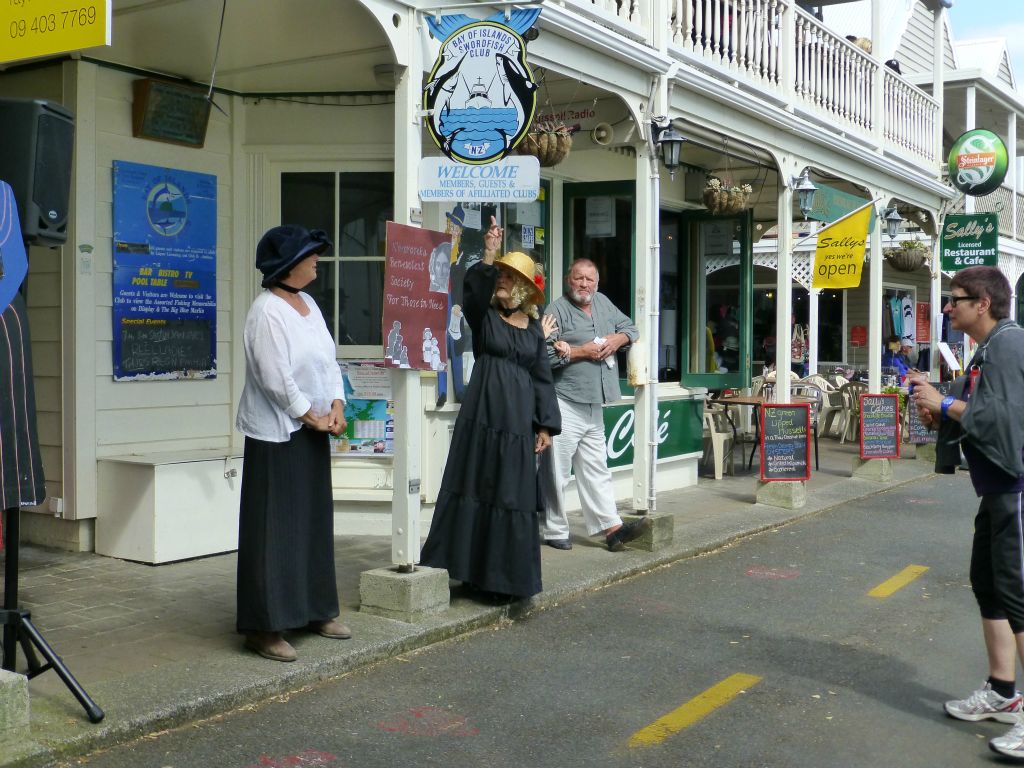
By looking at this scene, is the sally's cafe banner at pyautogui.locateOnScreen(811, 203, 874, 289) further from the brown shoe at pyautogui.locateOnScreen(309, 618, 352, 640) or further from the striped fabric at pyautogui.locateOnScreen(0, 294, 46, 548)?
the striped fabric at pyautogui.locateOnScreen(0, 294, 46, 548)

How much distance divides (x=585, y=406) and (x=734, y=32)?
4413mm

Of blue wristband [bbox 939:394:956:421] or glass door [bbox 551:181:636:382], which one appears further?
glass door [bbox 551:181:636:382]

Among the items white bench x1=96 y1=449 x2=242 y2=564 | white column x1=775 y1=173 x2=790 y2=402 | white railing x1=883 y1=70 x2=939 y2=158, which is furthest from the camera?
white railing x1=883 y1=70 x2=939 y2=158

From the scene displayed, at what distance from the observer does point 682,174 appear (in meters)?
12.2

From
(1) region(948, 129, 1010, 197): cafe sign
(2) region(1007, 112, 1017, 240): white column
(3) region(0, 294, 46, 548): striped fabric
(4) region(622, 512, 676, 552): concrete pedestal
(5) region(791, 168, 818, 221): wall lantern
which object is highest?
(2) region(1007, 112, 1017, 240): white column

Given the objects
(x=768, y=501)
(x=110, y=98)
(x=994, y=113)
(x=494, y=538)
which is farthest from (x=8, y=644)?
(x=994, y=113)

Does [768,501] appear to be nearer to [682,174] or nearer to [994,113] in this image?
[682,174]

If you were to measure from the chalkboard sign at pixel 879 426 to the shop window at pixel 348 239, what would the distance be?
6.64 m

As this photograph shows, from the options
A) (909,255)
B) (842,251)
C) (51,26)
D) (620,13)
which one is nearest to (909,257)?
(909,255)

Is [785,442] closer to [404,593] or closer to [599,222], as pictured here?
[599,222]

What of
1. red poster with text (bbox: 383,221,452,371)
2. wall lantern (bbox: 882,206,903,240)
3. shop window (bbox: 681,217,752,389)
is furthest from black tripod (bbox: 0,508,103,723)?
wall lantern (bbox: 882,206,903,240)

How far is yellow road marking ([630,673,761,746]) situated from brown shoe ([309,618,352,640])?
164cm

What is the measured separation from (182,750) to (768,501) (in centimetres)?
743

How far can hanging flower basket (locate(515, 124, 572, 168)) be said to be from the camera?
8500 mm
